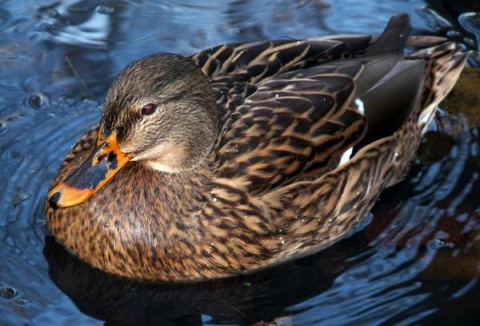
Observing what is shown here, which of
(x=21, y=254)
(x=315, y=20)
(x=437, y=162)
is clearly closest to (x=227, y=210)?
(x=21, y=254)

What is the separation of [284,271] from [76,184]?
1.47 meters

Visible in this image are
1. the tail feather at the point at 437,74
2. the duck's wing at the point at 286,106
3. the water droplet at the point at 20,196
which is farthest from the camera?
the tail feather at the point at 437,74

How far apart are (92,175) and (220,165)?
797 mm

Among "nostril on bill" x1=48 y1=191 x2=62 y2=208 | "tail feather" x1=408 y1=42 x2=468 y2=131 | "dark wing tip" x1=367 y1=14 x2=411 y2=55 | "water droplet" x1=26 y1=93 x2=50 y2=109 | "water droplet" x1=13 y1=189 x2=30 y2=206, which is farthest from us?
"water droplet" x1=26 y1=93 x2=50 y2=109

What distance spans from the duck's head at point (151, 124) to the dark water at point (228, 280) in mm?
647

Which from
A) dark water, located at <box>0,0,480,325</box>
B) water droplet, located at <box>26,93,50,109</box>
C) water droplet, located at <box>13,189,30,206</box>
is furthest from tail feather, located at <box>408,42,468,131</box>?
water droplet, located at <box>13,189,30,206</box>

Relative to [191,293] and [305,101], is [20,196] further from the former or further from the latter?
[305,101]

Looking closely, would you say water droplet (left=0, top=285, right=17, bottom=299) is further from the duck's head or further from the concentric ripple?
the duck's head

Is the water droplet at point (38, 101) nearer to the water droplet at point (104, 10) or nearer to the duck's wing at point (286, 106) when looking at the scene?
the water droplet at point (104, 10)

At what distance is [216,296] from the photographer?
7.17m

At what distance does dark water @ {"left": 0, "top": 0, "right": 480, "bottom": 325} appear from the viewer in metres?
7.04

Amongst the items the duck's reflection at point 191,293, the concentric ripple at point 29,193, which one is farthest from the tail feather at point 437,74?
the concentric ripple at point 29,193

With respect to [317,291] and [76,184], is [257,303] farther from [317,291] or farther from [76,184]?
[76,184]

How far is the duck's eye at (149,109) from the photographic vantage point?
22.1 feet
